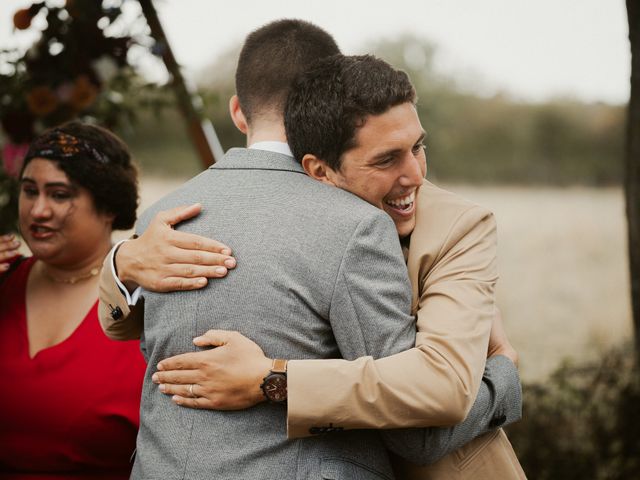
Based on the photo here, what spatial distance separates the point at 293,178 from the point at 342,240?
0.26m

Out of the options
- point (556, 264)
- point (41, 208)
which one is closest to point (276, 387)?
point (41, 208)

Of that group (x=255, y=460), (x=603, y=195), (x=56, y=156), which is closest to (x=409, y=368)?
(x=255, y=460)

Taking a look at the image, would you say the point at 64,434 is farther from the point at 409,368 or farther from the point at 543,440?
the point at 543,440

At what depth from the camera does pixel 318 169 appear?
194 cm

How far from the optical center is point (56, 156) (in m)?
2.81

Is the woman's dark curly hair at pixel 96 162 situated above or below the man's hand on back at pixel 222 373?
above

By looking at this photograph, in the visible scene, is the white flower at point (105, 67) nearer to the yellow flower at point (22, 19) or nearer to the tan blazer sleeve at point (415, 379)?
the yellow flower at point (22, 19)

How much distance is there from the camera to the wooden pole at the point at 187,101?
363 centimetres

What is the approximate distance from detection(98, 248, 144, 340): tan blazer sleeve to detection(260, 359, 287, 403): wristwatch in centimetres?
51

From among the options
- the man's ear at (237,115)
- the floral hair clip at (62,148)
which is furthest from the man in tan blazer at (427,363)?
the floral hair clip at (62,148)

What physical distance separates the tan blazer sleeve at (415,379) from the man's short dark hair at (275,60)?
0.69 metres

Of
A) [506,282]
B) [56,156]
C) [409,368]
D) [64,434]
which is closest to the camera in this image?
[409,368]

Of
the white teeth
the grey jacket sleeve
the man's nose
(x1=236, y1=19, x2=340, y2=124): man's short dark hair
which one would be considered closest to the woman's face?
the man's nose

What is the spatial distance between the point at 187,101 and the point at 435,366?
2749 millimetres
